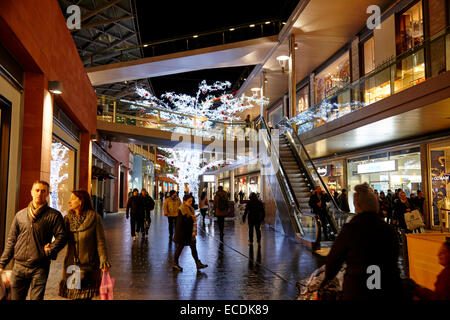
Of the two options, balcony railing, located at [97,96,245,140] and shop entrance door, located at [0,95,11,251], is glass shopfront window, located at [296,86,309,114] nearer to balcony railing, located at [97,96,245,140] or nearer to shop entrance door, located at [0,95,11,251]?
balcony railing, located at [97,96,245,140]

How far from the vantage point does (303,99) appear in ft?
88.8

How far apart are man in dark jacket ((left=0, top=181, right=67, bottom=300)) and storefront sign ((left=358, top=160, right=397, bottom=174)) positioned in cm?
1540

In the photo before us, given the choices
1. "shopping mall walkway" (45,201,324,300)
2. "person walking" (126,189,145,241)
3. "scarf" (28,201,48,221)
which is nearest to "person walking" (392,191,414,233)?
"shopping mall walkway" (45,201,324,300)

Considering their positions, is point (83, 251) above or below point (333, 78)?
below

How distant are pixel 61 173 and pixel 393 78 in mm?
10849

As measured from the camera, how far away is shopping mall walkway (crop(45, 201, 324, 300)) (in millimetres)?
6039

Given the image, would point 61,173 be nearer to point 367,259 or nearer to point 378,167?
point 367,259

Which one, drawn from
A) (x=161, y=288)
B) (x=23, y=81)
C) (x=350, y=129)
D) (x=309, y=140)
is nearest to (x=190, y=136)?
(x=309, y=140)

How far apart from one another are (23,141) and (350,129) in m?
10.8

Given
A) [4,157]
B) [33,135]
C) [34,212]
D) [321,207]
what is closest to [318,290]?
[34,212]

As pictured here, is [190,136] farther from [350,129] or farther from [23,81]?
[23,81]

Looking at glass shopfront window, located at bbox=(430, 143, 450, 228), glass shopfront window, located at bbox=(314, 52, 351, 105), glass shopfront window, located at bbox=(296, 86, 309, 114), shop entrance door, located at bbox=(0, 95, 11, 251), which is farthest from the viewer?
glass shopfront window, located at bbox=(296, 86, 309, 114)

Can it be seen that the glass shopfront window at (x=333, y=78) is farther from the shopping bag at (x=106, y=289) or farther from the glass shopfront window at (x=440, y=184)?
the shopping bag at (x=106, y=289)

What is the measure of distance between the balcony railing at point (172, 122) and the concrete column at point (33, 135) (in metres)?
11.6
